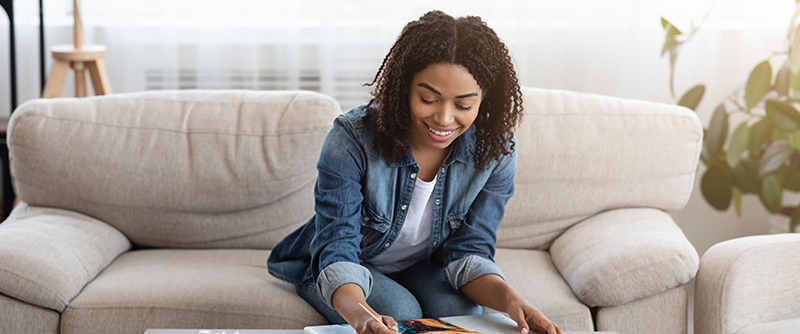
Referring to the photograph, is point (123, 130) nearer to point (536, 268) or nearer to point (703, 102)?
point (536, 268)

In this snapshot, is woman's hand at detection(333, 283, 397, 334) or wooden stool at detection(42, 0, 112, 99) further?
wooden stool at detection(42, 0, 112, 99)

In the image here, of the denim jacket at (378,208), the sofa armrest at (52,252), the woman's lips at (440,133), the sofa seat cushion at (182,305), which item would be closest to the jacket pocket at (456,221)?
the denim jacket at (378,208)

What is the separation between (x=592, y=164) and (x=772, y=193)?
2.92 ft

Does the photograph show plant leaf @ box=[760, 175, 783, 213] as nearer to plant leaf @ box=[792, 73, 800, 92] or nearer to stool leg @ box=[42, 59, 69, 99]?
plant leaf @ box=[792, 73, 800, 92]

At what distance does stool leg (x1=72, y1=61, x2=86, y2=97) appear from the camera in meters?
2.14

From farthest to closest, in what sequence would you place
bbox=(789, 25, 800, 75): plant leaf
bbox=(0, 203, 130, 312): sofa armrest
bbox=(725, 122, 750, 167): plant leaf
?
1. bbox=(725, 122, 750, 167): plant leaf
2. bbox=(789, 25, 800, 75): plant leaf
3. bbox=(0, 203, 130, 312): sofa armrest

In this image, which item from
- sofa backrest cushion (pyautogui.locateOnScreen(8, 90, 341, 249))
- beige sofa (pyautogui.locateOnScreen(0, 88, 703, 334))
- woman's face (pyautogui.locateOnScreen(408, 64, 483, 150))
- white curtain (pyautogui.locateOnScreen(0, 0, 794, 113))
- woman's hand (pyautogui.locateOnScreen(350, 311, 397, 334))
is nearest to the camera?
woman's hand (pyautogui.locateOnScreen(350, 311, 397, 334))

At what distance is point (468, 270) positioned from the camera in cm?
125

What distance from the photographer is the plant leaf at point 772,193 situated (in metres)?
2.21

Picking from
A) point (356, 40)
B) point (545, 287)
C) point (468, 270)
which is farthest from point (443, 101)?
point (356, 40)

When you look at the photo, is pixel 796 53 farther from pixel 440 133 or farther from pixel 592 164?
pixel 440 133

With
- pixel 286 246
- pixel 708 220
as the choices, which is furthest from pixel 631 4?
pixel 286 246

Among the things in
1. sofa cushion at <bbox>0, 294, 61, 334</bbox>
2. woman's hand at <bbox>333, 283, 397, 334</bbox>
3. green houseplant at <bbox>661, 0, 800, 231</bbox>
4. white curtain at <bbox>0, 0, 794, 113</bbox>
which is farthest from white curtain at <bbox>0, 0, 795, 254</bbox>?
woman's hand at <bbox>333, 283, 397, 334</bbox>

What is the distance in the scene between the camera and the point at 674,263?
1412mm
